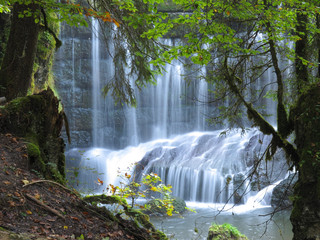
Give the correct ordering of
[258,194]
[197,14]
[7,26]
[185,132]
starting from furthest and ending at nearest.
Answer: [185,132], [258,194], [7,26], [197,14]

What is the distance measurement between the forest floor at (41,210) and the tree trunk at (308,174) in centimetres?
202

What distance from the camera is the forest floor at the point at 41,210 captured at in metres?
3.13

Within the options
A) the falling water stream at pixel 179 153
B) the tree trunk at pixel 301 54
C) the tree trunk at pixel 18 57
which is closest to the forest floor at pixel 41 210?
the tree trunk at pixel 18 57

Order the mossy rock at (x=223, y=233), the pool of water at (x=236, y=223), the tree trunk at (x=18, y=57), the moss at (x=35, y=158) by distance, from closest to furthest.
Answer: the moss at (x=35, y=158), the tree trunk at (x=18, y=57), the mossy rock at (x=223, y=233), the pool of water at (x=236, y=223)

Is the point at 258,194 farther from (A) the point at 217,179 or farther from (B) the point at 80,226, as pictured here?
(B) the point at 80,226

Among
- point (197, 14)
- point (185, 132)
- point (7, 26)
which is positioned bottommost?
point (185, 132)

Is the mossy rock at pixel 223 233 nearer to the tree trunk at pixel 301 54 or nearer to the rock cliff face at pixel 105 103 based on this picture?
the tree trunk at pixel 301 54

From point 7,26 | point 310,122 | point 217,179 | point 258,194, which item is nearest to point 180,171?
point 217,179

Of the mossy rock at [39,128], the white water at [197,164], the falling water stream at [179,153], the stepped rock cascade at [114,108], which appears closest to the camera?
the mossy rock at [39,128]

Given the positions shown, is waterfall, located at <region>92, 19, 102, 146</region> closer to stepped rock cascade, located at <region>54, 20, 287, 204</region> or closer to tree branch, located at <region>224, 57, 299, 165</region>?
stepped rock cascade, located at <region>54, 20, 287, 204</region>

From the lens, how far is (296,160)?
5.44 metres

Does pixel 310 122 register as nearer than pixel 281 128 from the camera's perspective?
Yes

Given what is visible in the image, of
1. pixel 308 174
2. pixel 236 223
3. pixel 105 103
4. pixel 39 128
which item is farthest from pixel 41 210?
pixel 105 103

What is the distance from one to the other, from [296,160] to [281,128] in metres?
0.56
